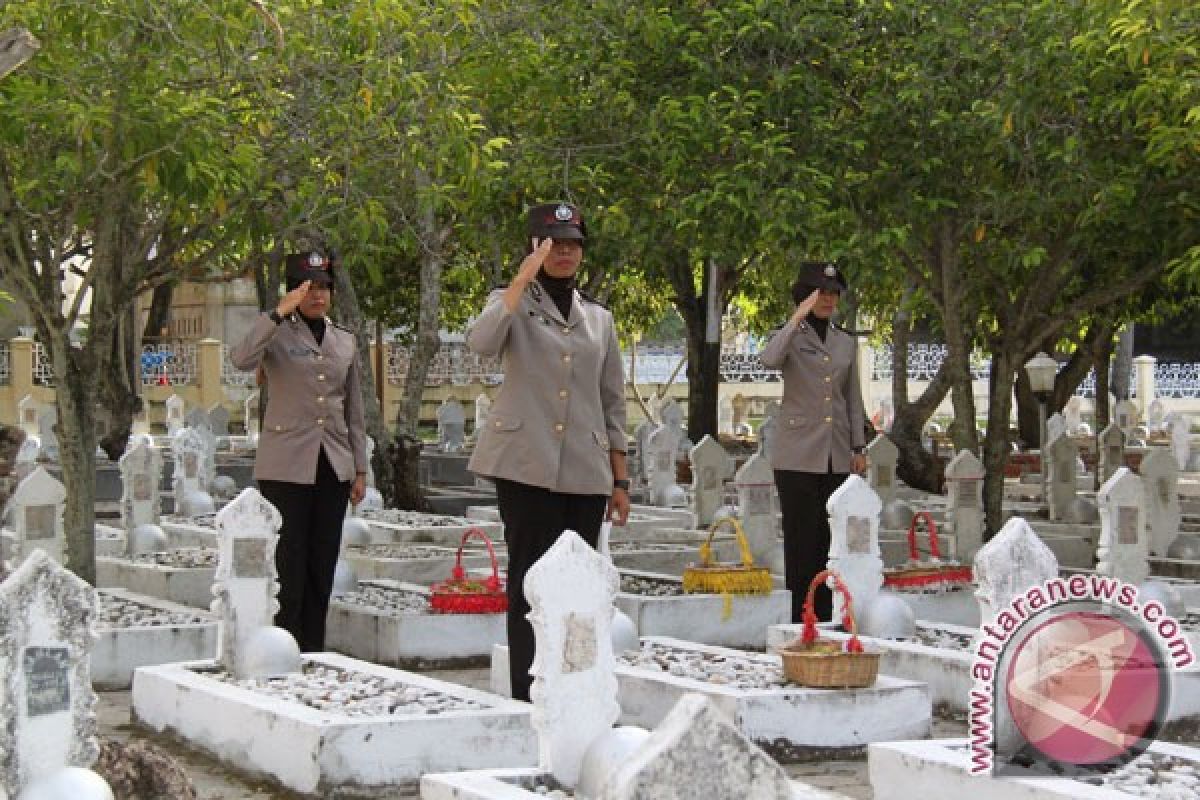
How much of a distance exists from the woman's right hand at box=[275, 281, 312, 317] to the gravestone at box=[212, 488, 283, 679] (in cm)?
92

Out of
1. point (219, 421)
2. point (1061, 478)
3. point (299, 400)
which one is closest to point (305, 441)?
point (299, 400)

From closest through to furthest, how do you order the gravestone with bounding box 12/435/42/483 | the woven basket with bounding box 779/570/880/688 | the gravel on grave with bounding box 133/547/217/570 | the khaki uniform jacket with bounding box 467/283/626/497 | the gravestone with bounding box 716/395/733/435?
the khaki uniform jacket with bounding box 467/283/626/497, the woven basket with bounding box 779/570/880/688, the gravel on grave with bounding box 133/547/217/570, the gravestone with bounding box 12/435/42/483, the gravestone with bounding box 716/395/733/435

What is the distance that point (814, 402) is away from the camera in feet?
38.1

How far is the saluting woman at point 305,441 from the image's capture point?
10211 millimetres

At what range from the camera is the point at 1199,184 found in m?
14.7

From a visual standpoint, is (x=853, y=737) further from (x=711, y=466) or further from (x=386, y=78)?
(x=711, y=466)

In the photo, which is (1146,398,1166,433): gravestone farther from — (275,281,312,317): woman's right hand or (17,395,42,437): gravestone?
(275,281,312,317): woman's right hand

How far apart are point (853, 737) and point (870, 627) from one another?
1986 mm

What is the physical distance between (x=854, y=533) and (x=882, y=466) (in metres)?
7.29

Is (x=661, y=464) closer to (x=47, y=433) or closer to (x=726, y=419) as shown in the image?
(x=47, y=433)

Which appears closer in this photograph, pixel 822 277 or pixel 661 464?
pixel 822 277

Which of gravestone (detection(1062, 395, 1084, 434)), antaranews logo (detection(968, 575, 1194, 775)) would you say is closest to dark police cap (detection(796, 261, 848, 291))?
antaranews logo (detection(968, 575, 1194, 775))

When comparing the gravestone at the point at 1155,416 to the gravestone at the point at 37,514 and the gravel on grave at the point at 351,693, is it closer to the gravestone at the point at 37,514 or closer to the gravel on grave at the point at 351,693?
the gravestone at the point at 37,514

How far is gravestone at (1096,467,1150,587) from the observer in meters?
11.3
